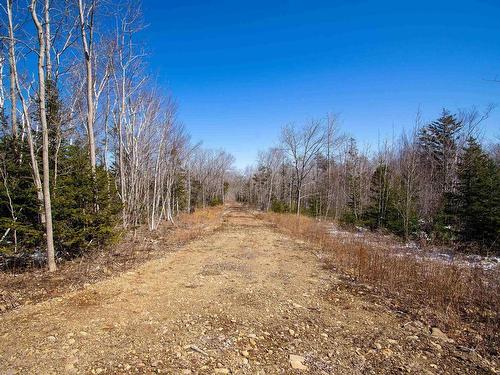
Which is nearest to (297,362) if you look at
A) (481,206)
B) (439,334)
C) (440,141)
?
(439,334)

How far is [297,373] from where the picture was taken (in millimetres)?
3072

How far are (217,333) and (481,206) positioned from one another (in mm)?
13036

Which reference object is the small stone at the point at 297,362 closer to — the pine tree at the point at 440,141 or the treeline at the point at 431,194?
the treeline at the point at 431,194

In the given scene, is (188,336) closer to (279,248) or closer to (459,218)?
(279,248)

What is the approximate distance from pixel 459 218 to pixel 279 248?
1009 centimetres

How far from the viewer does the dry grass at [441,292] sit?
412 cm

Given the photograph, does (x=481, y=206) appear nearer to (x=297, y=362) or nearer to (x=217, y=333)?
(x=297, y=362)

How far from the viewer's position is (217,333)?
3.92 m

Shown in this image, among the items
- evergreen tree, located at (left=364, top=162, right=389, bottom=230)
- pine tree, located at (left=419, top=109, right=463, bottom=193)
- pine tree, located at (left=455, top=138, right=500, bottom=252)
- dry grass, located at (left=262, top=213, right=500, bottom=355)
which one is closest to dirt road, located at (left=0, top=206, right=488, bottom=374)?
dry grass, located at (left=262, top=213, right=500, bottom=355)

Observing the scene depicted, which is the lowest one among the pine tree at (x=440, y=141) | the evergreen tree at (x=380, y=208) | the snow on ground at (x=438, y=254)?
the snow on ground at (x=438, y=254)

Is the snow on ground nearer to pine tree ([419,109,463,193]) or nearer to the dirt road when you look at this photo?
the dirt road

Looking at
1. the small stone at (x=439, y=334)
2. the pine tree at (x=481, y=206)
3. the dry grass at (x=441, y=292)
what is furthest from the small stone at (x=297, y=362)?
the pine tree at (x=481, y=206)

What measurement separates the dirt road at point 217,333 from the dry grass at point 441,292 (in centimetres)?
48

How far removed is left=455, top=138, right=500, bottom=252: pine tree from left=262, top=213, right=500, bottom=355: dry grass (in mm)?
5832
